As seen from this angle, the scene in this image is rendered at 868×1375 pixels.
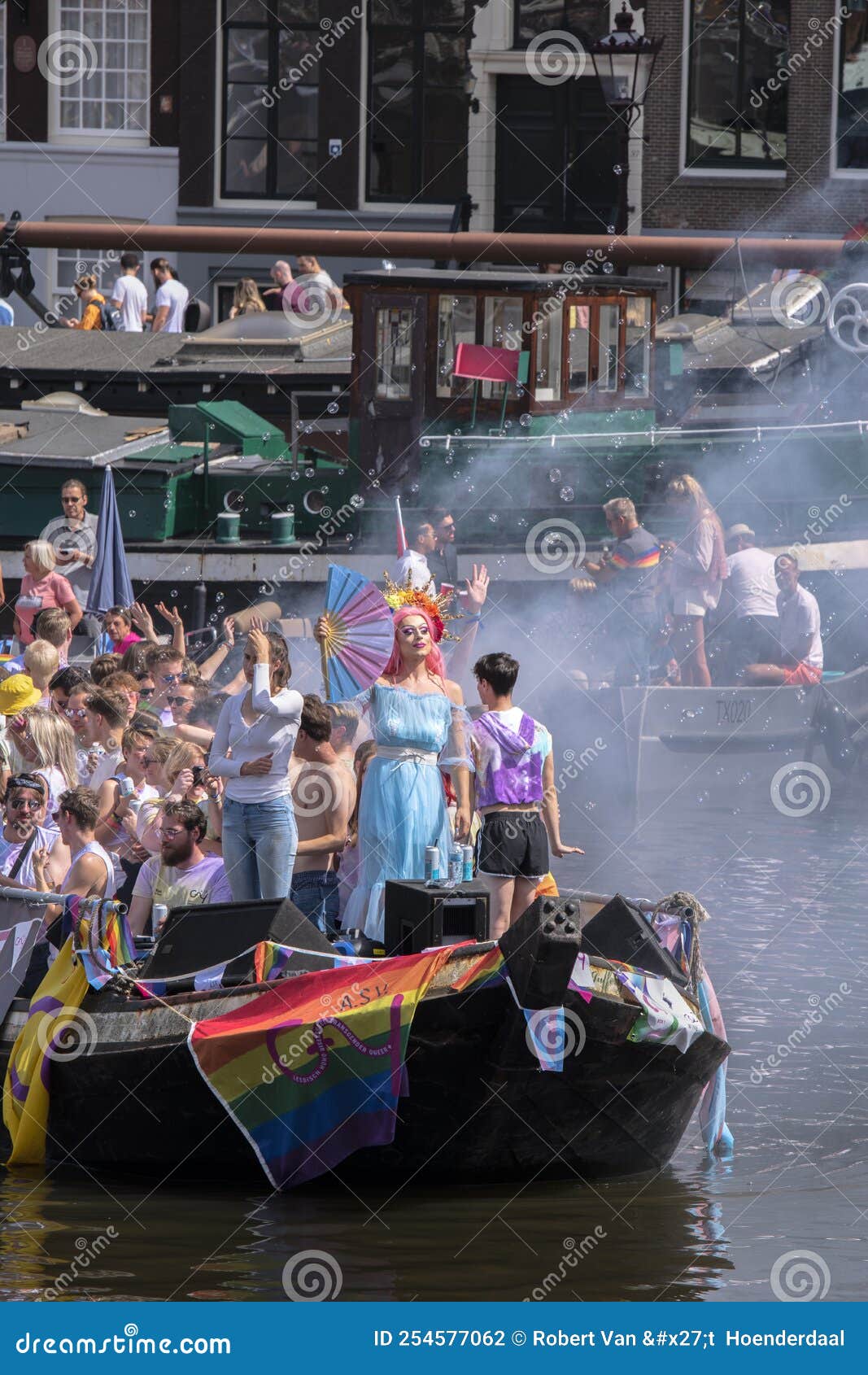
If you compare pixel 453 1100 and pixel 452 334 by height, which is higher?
pixel 452 334

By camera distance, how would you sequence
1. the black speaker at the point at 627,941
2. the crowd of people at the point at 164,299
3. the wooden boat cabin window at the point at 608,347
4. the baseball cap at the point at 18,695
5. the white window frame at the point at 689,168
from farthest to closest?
the white window frame at the point at 689,168, the crowd of people at the point at 164,299, the wooden boat cabin window at the point at 608,347, the baseball cap at the point at 18,695, the black speaker at the point at 627,941

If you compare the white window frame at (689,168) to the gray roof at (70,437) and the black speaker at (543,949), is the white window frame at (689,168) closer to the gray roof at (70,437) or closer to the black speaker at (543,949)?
the gray roof at (70,437)

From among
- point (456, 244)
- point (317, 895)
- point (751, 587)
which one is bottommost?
point (751, 587)

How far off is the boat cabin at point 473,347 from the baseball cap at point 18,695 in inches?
245

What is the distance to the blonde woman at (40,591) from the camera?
1528 cm

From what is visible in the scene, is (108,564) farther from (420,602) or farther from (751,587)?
(420,602)

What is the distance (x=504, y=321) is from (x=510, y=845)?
9.51 metres

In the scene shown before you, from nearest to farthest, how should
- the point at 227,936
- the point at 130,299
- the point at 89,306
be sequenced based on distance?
the point at 227,936 < the point at 89,306 < the point at 130,299

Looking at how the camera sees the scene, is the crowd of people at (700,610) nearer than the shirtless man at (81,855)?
No

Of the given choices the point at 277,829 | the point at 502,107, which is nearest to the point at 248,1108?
the point at 277,829

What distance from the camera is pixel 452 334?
17969 millimetres

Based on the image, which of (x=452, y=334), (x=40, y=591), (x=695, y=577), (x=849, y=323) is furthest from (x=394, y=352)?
(x=849, y=323)

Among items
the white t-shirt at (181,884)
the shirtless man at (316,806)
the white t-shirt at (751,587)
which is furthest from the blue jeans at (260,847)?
the white t-shirt at (751,587)

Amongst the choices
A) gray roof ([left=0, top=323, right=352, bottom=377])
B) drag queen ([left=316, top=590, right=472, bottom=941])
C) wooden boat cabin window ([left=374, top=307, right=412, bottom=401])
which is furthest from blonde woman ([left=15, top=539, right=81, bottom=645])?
drag queen ([left=316, top=590, right=472, bottom=941])
